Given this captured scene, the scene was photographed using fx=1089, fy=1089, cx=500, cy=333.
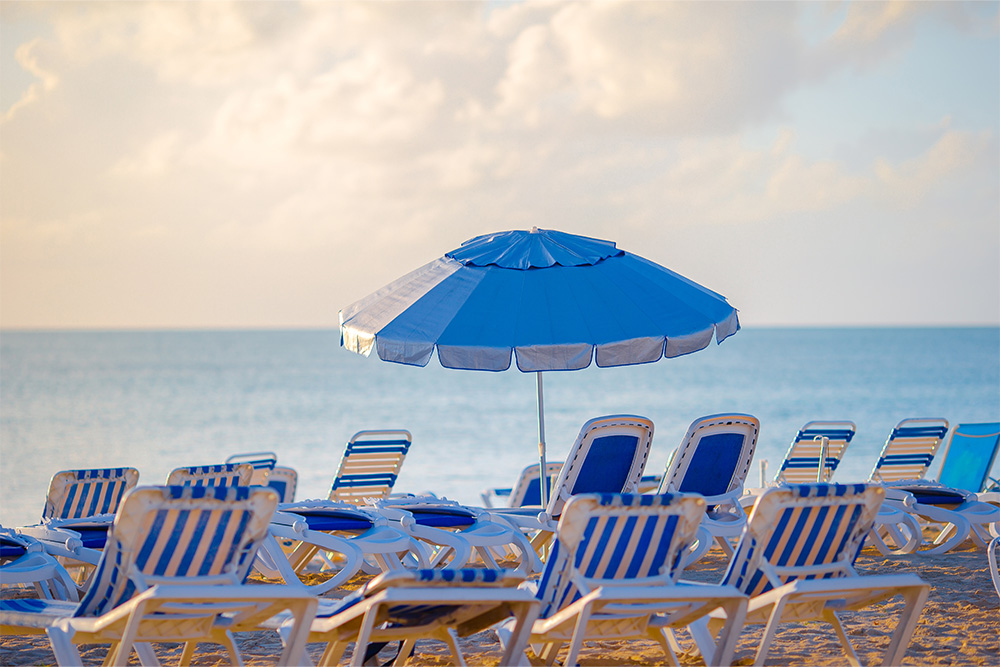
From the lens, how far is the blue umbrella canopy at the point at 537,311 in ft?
19.1

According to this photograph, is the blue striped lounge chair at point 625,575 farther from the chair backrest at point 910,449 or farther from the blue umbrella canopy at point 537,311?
the chair backrest at point 910,449

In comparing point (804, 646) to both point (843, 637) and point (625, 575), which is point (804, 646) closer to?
point (843, 637)

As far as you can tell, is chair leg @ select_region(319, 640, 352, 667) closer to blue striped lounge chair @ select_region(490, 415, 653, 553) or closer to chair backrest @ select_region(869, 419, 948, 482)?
blue striped lounge chair @ select_region(490, 415, 653, 553)

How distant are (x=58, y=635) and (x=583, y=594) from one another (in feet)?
5.77

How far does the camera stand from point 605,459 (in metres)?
6.36

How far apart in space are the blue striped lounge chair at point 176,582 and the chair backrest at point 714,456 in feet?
10.7

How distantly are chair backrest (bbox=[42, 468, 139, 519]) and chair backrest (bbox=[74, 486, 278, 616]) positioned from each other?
299 cm

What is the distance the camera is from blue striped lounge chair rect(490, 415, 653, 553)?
6.23 meters

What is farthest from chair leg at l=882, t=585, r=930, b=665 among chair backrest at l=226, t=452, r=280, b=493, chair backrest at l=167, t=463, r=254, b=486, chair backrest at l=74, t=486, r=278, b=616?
chair backrest at l=226, t=452, r=280, b=493

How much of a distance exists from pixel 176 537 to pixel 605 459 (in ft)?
10.5

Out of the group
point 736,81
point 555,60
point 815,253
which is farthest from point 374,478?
point 815,253

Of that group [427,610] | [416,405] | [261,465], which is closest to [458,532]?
[427,610]

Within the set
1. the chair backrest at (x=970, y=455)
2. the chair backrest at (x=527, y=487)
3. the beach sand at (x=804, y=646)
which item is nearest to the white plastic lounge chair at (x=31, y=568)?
the beach sand at (x=804, y=646)

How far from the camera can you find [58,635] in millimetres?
3600
